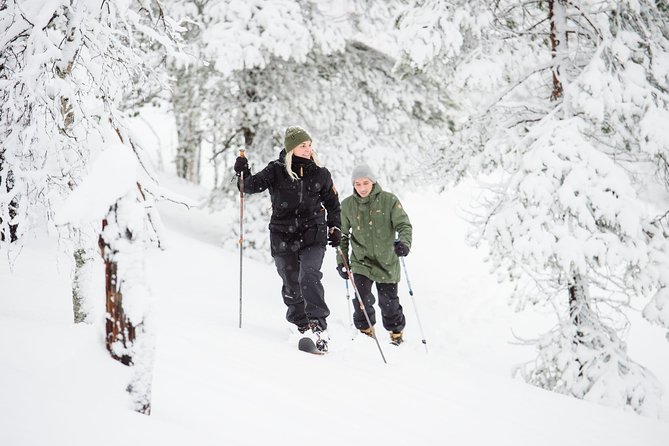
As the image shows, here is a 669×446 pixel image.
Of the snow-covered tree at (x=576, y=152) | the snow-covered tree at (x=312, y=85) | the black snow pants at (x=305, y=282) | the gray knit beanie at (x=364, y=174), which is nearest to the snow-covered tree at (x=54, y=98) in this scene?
the black snow pants at (x=305, y=282)

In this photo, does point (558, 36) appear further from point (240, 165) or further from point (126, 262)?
point (126, 262)

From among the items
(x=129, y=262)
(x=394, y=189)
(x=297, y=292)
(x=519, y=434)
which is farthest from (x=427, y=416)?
(x=394, y=189)

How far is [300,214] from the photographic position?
4.97 meters

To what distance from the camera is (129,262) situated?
2086 millimetres

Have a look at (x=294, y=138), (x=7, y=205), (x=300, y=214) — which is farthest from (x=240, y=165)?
(x=7, y=205)

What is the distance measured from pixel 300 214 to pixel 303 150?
656 mm

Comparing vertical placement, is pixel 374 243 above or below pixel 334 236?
below

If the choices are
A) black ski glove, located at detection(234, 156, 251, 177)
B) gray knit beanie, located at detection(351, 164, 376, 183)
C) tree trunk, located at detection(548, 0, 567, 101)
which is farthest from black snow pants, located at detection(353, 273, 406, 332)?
tree trunk, located at detection(548, 0, 567, 101)

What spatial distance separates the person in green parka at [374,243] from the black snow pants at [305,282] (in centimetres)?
78

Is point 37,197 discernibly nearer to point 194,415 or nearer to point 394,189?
point 194,415

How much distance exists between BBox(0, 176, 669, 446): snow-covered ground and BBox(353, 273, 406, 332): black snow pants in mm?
346

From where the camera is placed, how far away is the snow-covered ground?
6.67ft

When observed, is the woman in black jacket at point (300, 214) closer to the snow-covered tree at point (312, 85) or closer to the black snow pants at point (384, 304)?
the black snow pants at point (384, 304)

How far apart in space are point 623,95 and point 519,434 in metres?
3.92
